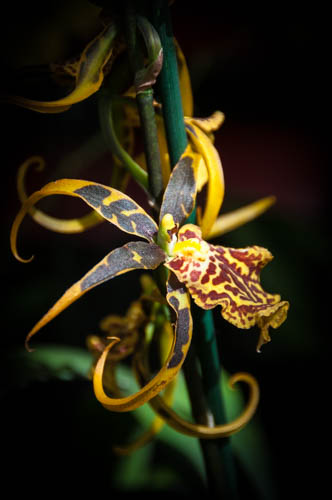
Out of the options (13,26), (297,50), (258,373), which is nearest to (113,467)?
(258,373)

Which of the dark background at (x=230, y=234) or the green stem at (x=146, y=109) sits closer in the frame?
the green stem at (x=146, y=109)

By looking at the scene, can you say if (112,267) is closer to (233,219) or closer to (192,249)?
(192,249)

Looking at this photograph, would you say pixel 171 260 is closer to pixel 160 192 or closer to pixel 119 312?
pixel 160 192

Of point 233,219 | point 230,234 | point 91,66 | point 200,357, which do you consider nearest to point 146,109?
point 91,66

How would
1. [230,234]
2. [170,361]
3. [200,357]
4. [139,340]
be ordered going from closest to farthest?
[170,361] → [200,357] → [139,340] → [230,234]

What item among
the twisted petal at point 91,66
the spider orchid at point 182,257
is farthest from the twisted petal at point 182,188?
the twisted petal at point 91,66

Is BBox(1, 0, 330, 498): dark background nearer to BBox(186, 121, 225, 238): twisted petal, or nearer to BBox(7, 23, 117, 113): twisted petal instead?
BBox(7, 23, 117, 113): twisted petal

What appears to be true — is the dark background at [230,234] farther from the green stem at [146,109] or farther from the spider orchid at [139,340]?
the spider orchid at [139,340]
